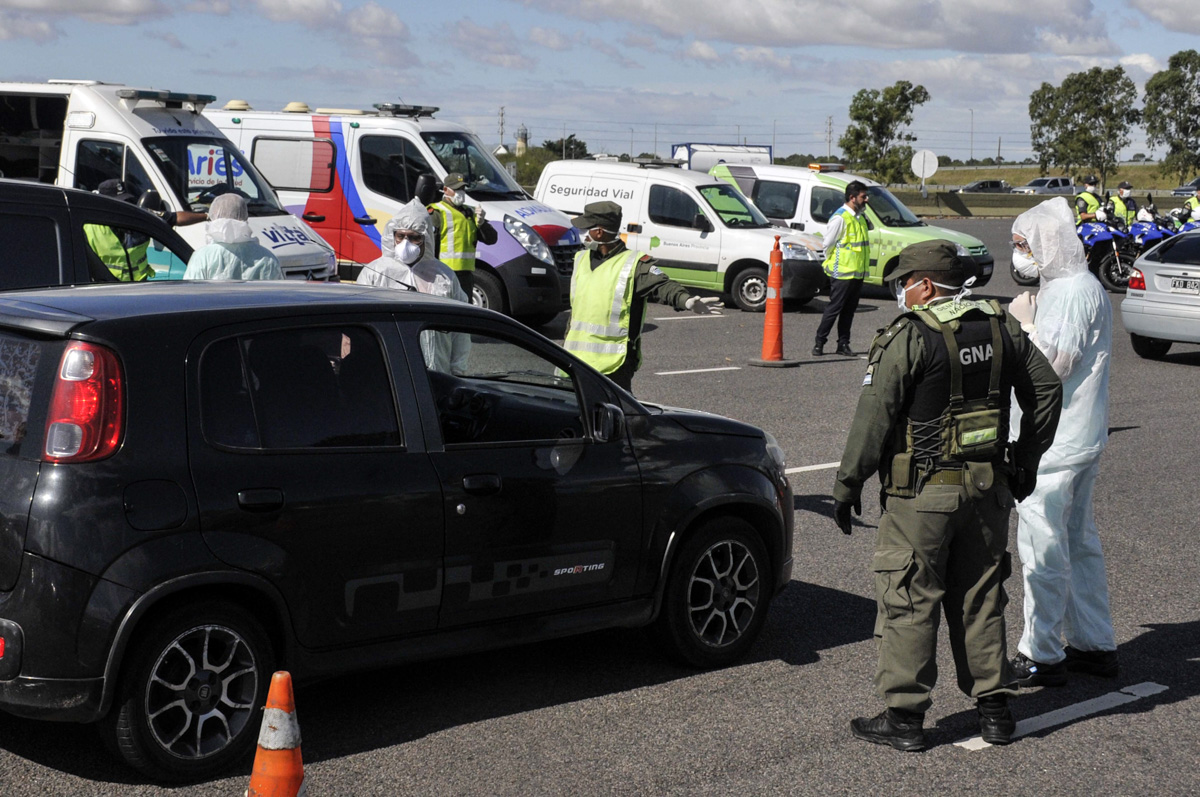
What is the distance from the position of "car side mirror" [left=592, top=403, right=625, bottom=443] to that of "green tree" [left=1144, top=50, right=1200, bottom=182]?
7655cm

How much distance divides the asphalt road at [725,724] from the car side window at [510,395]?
1055mm

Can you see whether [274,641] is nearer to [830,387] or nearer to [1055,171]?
[830,387]

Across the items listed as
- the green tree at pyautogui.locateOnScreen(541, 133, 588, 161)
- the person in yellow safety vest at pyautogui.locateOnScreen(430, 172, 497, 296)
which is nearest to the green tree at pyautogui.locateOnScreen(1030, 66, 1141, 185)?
the green tree at pyautogui.locateOnScreen(541, 133, 588, 161)

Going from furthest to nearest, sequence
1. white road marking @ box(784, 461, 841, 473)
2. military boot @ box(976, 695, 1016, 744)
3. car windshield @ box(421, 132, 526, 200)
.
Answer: car windshield @ box(421, 132, 526, 200) < white road marking @ box(784, 461, 841, 473) < military boot @ box(976, 695, 1016, 744)

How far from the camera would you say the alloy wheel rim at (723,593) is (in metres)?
5.66

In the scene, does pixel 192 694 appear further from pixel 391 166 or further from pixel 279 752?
pixel 391 166

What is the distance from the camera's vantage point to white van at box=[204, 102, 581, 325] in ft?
52.5

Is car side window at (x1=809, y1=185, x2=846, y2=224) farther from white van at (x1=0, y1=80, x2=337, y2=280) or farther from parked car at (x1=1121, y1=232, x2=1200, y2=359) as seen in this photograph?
white van at (x1=0, y1=80, x2=337, y2=280)

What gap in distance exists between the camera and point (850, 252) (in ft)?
48.5

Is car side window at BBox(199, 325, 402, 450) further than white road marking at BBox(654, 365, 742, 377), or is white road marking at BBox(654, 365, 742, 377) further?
white road marking at BBox(654, 365, 742, 377)

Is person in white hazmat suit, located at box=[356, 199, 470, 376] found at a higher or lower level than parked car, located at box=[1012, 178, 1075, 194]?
lower

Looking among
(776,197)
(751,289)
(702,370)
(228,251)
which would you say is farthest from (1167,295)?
(228,251)

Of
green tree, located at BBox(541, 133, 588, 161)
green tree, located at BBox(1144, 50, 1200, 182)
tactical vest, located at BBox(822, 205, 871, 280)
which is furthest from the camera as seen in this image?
green tree, located at BBox(1144, 50, 1200, 182)

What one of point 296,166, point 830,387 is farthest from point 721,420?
point 296,166
